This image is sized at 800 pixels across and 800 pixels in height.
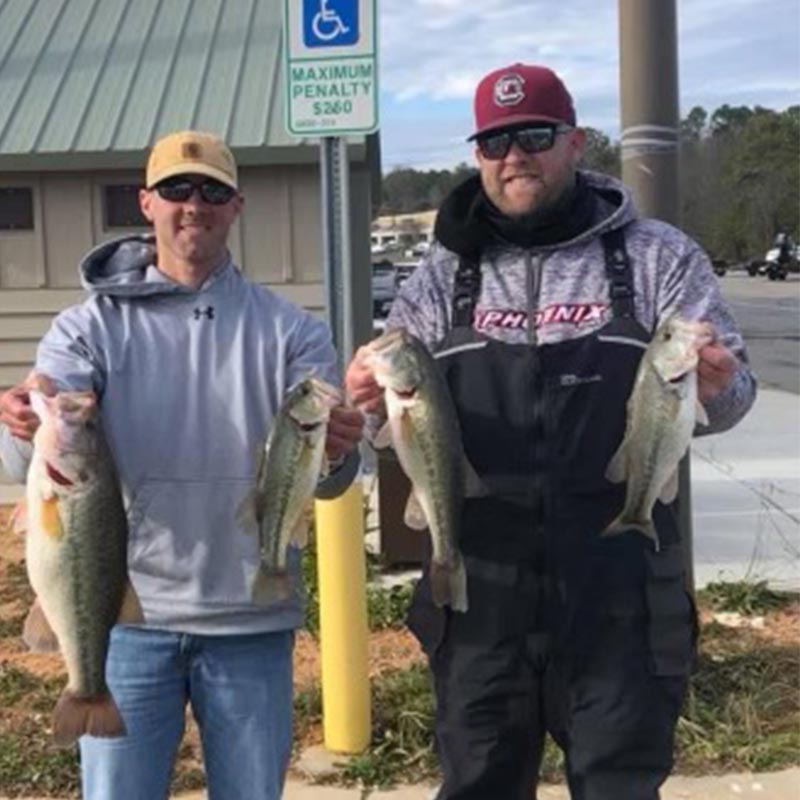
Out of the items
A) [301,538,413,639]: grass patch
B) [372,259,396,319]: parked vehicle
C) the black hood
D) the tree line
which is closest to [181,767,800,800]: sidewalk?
[301,538,413,639]: grass patch

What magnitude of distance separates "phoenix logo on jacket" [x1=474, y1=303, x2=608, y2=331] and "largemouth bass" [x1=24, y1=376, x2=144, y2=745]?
3.21 feet

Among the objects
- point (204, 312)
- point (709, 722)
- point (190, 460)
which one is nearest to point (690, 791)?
point (709, 722)

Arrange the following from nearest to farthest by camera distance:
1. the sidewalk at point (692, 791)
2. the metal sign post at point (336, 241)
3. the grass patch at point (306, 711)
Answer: the sidewalk at point (692, 791)
the metal sign post at point (336, 241)
the grass patch at point (306, 711)

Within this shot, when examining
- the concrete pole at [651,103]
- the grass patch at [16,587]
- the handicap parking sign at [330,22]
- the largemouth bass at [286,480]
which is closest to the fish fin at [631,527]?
the largemouth bass at [286,480]

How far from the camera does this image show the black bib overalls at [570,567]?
3.01 metres

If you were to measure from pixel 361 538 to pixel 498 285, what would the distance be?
1.86m

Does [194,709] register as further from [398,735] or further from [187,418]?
[398,735]

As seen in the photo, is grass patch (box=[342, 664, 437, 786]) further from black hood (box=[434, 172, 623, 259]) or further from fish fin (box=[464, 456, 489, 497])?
black hood (box=[434, 172, 623, 259])

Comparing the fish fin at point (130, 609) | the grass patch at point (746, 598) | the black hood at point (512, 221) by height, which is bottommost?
the grass patch at point (746, 598)

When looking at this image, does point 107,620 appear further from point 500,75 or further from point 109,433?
point 500,75

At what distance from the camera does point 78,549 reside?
2703 millimetres

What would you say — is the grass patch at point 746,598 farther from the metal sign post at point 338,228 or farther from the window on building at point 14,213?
the window on building at point 14,213

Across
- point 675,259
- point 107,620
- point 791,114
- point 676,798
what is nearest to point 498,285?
point 675,259

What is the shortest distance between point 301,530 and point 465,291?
Result: 0.73 m
